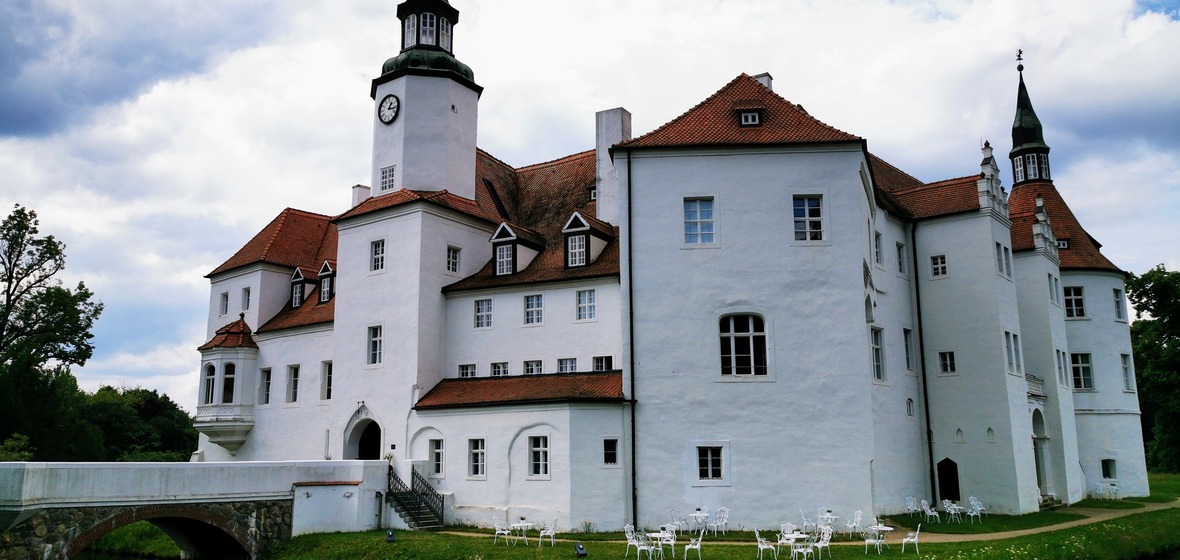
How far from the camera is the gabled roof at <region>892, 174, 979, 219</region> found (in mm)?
31312

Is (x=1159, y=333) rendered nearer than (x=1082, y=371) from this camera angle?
No

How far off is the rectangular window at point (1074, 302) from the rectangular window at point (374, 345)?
93.3 ft

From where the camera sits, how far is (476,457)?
27.4m

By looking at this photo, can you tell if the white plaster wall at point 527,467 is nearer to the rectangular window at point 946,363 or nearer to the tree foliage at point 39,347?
the rectangular window at point 946,363

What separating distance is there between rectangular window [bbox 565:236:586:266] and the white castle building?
51 millimetres

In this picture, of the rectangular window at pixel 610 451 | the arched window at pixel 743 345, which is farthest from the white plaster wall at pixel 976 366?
the rectangular window at pixel 610 451

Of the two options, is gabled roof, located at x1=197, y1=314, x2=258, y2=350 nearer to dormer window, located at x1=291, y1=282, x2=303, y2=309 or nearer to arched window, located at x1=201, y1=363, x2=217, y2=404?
arched window, located at x1=201, y1=363, x2=217, y2=404

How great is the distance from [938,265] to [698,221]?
10.9m

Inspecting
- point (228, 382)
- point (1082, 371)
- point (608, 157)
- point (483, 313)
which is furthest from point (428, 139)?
point (1082, 371)

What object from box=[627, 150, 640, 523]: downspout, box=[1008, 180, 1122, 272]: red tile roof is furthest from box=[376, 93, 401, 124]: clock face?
box=[1008, 180, 1122, 272]: red tile roof

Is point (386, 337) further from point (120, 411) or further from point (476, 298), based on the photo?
point (120, 411)

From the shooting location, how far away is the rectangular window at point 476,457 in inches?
1069

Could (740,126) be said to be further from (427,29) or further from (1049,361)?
(1049,361)

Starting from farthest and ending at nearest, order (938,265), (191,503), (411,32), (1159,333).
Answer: (1159,333), (411,32), (938,265), (191,503)
